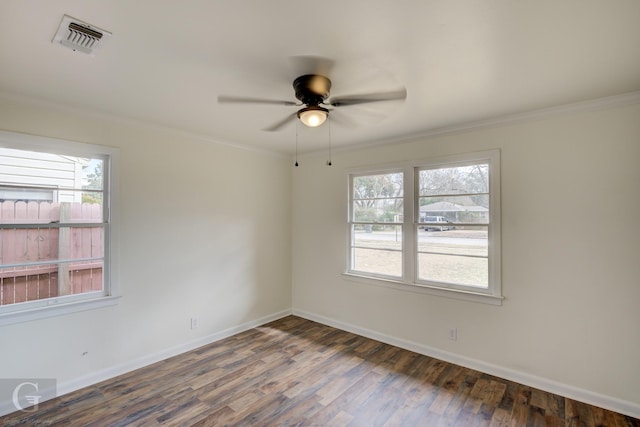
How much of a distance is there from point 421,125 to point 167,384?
11.9 feet

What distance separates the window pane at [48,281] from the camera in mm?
2443

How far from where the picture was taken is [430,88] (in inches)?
89.8

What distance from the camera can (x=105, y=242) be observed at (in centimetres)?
291

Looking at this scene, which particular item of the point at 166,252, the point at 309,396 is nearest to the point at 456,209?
the point at 309,396

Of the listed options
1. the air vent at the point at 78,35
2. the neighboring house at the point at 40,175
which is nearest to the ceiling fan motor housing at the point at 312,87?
the air vent at the point at 78,35

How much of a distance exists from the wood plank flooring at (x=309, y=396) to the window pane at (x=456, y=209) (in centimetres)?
158

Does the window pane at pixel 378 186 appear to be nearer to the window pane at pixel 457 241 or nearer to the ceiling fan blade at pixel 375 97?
the window pane at pixel 457 241

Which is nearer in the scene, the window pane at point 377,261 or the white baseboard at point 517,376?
the white baseboard at point 517,376

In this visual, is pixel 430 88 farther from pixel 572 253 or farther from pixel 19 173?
pixel 19 173

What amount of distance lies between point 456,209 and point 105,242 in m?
3.67

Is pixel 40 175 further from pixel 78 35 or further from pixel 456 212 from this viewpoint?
pixel 456 212

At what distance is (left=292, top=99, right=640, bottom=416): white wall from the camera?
2.39 meters

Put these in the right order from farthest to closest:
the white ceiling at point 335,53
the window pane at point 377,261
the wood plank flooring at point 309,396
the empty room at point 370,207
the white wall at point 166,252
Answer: the window pane at point 377,261, the white wall at point 166,252, the wood plank flooring at point 309,396, the empty room at point 370,207, the white ceiling at point 335,53

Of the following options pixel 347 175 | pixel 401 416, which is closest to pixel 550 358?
pixel 401 416
